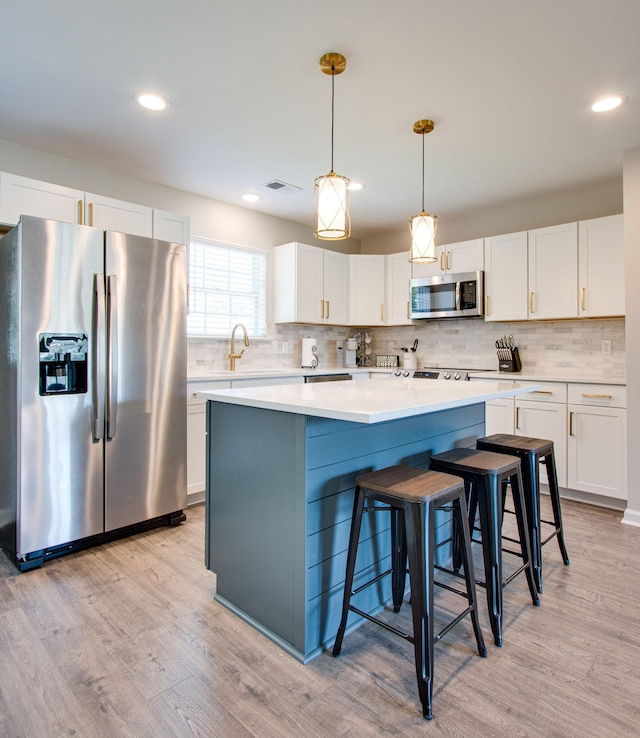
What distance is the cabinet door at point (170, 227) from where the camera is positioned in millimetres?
3287

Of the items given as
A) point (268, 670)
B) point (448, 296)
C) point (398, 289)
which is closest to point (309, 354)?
point (398, 289)

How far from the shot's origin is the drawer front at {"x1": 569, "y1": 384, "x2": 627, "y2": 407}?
3.29 metres

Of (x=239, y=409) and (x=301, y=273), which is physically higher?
(x=301, y=273)

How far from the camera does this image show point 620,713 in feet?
4.80

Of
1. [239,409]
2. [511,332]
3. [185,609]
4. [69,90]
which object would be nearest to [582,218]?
[511,332]

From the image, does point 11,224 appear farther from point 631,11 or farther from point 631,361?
point 631,361

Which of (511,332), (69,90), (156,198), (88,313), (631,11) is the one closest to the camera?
(631,11)

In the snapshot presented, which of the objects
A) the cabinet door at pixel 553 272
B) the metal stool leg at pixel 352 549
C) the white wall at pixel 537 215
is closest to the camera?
the metal stool leg at pixel 352 549

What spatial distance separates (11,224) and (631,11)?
3.25 metres

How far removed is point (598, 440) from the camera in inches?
134

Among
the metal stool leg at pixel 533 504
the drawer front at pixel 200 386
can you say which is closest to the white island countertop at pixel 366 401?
the metal stool leg at pixel 533 504

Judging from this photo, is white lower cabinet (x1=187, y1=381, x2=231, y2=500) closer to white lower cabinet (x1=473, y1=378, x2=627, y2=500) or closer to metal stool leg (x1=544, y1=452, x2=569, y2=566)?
metal stool leg (x1=544, y1=452, x2=569, y2=566)

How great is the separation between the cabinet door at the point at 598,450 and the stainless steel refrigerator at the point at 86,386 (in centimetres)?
294

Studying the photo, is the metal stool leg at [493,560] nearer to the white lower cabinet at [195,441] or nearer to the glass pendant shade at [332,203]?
the glass pendant shade at [332,203]
